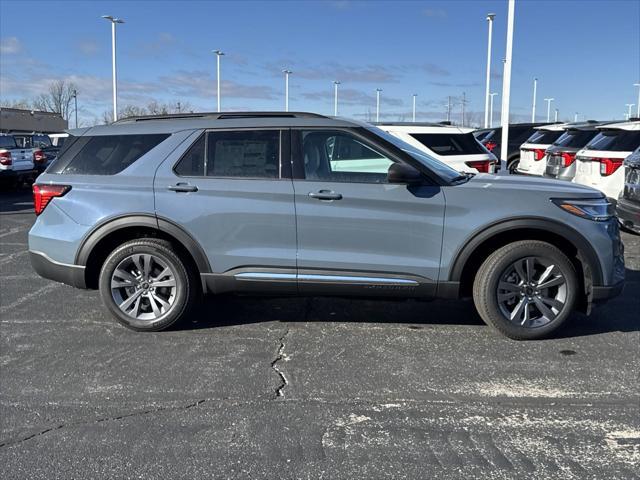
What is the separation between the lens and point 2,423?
3.50 m

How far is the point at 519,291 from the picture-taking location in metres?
4.75

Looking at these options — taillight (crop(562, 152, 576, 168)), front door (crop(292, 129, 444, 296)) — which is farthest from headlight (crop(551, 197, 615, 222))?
taillight (crop(562, 152, 576, 168))

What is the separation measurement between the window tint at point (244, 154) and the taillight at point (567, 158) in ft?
28.0

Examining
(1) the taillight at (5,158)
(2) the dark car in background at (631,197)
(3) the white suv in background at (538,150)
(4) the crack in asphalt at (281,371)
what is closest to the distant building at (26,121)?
(1) the taillight at (5,158)

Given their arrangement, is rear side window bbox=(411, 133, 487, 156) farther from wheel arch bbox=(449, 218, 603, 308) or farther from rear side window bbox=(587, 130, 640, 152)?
wheel arch bbox=(449, 218, 603, 308)

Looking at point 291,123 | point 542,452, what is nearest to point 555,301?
point 542,452

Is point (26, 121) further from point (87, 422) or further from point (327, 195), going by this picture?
point (87, 422)

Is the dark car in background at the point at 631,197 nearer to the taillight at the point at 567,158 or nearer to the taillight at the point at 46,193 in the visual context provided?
the taillight at the point at 567,158

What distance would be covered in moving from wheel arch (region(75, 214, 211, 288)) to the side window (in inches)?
44.2

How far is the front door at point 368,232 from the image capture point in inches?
183

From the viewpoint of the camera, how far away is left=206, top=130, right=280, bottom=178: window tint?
192 inches

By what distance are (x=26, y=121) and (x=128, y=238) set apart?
40.4 metres

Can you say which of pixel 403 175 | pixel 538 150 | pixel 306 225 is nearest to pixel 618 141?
pixel 538 150

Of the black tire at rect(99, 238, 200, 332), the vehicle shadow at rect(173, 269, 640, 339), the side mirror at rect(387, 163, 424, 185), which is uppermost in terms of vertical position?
the side mirror at rect(387, 163, 424, 185)
